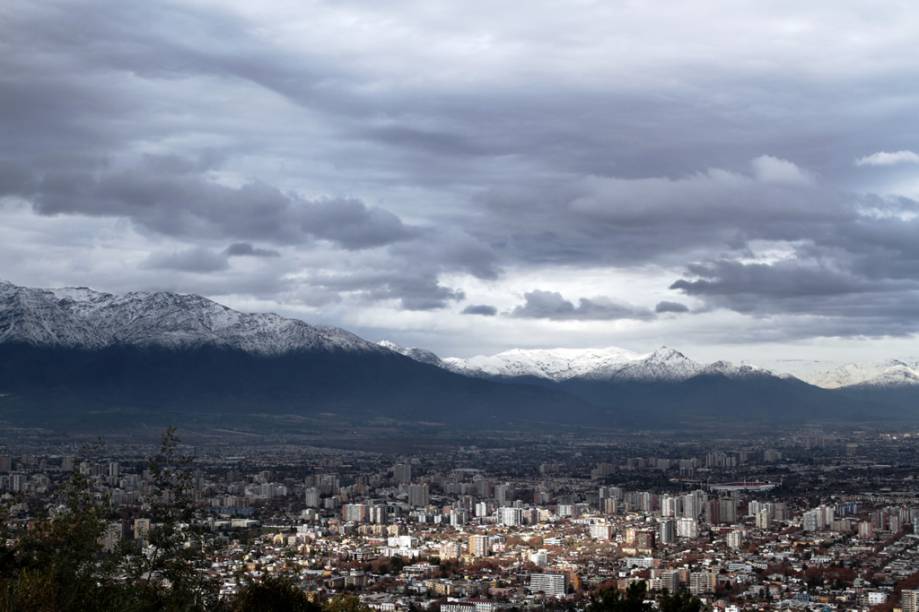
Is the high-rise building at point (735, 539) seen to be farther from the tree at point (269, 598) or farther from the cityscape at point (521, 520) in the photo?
the tree at point (269, 598)

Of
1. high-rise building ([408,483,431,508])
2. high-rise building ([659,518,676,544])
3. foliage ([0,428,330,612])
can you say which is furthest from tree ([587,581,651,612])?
high-rise building ([408,483,431,508])

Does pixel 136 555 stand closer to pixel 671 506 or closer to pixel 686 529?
pixel 686 529

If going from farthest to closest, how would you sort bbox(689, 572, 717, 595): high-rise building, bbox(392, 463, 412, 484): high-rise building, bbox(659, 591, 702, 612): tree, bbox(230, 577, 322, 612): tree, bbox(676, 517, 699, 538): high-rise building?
1. bbox(392, 463, 412, 484): high-rise building
2. bbox(676, 517, 699, 538): high-rise building
3. bbox(689, 572, 717, 595): high-rise building
4. bbox(659, 591, 702, 612): tree
5. bbox(230, 577, 322, 612): tree

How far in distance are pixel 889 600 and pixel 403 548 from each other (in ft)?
94.4

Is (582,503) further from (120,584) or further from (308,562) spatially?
(120,584)

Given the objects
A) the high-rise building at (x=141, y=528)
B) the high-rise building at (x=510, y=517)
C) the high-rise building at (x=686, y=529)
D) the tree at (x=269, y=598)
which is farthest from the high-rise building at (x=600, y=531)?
the high-rise building at (x=141, y=528)

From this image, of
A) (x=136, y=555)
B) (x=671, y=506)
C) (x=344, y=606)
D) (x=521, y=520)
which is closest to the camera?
(x=136, y=555)

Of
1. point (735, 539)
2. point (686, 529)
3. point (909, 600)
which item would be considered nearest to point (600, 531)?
point (686, 529)

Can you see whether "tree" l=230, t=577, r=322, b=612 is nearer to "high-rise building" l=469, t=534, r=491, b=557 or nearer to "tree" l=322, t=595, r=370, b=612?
"tree" l=322, t=595, r=370, b=612

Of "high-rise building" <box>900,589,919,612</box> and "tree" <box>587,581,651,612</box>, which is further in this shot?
"high-rise building" <box>900,589,919,612</box>

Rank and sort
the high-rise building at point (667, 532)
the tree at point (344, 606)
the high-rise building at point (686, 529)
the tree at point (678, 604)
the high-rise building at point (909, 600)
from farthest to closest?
the high-rise building at point (686, 529) → the high-rise building at point (667, 532) → the high-rise building at point (909, 600) → the tree at point (344, 606) → the tree at point (678, 604)

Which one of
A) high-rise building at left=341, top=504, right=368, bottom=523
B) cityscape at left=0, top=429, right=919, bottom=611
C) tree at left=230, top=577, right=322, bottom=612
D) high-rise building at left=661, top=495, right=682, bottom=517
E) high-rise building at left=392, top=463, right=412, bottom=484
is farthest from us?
A: high-rise building at left=392, top=463, right=412, bottom=484

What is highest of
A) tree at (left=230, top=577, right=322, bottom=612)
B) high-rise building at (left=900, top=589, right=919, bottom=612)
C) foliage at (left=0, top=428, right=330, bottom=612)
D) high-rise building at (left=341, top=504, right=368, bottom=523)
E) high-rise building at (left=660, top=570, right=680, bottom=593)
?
foliage at (left=0, top=428, right=330, bottom=612)

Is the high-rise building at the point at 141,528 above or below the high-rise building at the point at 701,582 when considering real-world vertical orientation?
above
